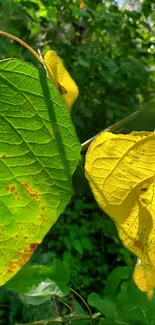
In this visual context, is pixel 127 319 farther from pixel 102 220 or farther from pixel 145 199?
pixel 102 220

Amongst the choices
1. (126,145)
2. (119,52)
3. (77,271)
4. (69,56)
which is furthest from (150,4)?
(126,145)

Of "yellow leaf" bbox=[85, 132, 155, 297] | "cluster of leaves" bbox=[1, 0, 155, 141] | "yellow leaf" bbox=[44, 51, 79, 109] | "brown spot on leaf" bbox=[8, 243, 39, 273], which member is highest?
"yellow leaf" bbox=[44, 51, 79, 109]

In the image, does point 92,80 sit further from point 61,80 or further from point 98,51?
point 61,80

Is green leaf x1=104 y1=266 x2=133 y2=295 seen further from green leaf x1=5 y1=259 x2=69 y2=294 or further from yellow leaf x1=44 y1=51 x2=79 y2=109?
yellow leaf x1=44 y1=51 x2=79 y2=109

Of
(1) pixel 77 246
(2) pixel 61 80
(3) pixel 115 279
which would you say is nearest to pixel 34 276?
(2) pixel 61 80

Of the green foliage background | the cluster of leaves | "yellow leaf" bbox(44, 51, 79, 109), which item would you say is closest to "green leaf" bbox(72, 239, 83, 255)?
the green foliage background

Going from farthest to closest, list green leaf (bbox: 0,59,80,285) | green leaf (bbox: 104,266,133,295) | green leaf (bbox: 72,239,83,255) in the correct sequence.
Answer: green leaf (bbox: 72,239,83,255) → green leaf (bbox: 104,266,133,295) → green leaf (bbox: 0,59,80,285)
